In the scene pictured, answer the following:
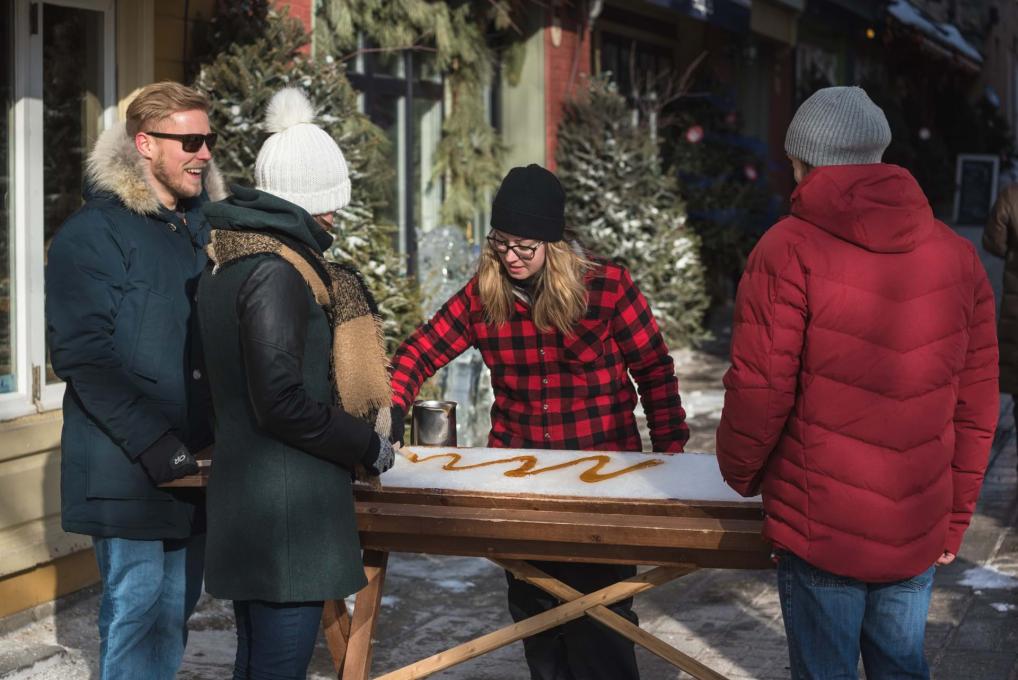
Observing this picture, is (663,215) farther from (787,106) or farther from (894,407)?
(894,407)

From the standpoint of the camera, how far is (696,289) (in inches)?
503

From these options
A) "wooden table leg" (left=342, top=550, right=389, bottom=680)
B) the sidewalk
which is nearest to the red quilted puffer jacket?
"wooden table leg" (left=342, top=550, right=389, bottom=680)

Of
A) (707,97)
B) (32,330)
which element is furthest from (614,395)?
(707,97)

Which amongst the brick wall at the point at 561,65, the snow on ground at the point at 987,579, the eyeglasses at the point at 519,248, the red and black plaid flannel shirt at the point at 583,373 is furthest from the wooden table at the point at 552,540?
the brick wall at the point at 561,65

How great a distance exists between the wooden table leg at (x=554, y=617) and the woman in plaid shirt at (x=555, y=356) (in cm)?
27

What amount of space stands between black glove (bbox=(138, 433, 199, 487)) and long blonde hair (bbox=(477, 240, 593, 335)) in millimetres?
929

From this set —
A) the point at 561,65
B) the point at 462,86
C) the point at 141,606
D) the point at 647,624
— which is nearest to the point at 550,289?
the point at 141,606

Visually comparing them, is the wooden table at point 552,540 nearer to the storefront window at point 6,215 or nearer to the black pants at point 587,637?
the black pants at point 587,637

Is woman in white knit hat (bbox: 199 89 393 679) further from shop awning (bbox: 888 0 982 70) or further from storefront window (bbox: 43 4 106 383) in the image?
shop awning (bbox: 888 0 982 70)

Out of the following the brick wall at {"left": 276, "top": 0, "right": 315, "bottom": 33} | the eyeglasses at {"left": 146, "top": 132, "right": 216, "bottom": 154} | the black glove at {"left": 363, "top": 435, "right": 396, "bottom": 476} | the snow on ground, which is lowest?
the snow on ground

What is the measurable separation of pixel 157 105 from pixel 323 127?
352cm

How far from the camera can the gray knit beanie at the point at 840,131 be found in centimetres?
317

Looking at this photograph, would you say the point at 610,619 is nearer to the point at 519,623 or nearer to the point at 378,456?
the point at 519,623

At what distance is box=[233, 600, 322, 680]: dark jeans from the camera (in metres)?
3.44
